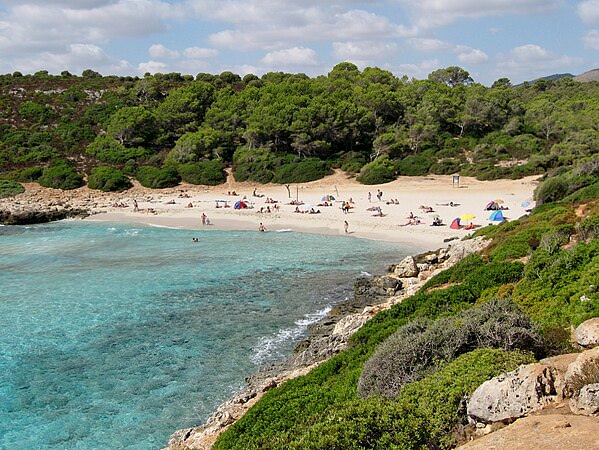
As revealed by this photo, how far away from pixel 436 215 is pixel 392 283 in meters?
15.8

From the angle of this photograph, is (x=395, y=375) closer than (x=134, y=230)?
Yes

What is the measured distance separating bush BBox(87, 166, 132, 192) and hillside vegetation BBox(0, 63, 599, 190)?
22 cm

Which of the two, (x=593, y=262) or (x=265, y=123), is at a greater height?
(x=265, y=123)

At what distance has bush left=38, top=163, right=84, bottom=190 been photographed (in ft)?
173

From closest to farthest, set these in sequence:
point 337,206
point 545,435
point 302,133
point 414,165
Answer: point 545,435 → point 337,206 → point 414,165 → point 302,133

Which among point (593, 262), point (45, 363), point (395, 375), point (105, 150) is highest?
point (105, 150)

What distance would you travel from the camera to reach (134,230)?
39219mm

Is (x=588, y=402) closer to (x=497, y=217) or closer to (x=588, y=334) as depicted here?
(x=588, y=334)

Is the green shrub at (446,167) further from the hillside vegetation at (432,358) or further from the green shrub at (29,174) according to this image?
the green shrub at (29,174)

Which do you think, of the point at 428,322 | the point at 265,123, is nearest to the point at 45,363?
the point at 428,322

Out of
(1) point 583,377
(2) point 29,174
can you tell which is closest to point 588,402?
(1) point 583,377

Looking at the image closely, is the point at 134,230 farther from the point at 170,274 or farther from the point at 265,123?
the point at 265,123

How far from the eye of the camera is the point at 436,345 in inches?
392

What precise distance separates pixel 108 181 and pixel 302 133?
20.5m
